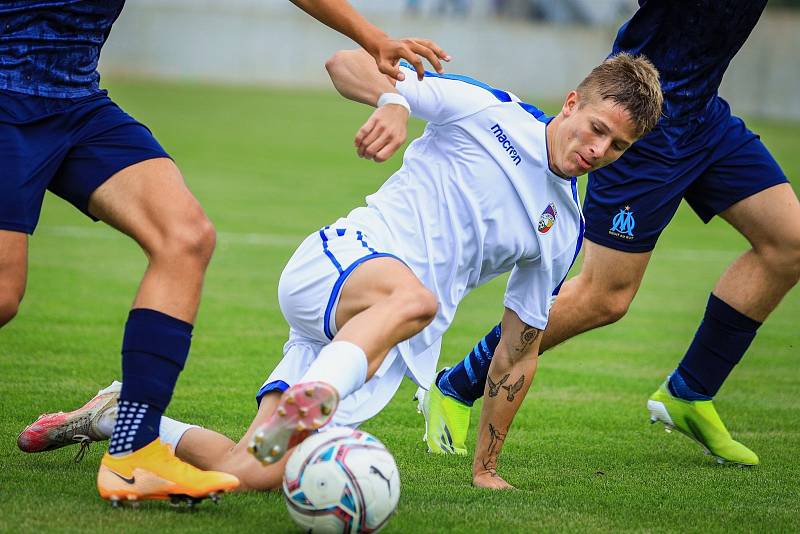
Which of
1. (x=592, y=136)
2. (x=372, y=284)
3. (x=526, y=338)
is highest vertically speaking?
(x=592, y=136)

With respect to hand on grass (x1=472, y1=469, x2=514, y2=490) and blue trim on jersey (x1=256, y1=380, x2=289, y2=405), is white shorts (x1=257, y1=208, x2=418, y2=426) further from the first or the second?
hand on grass (x1=472, y1=469, x2=514, y2=490)

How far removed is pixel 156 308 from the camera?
4.55 meters

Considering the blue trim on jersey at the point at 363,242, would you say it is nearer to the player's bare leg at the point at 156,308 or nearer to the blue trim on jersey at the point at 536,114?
the player's bare leg at the point at 156,308

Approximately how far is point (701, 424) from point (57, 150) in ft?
11.6

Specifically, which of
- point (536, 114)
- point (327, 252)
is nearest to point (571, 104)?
point (536, 114)

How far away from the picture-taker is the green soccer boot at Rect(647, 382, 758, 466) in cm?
609

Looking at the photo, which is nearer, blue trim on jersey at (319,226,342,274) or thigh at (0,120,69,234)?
thigh at (0,120,69,234)

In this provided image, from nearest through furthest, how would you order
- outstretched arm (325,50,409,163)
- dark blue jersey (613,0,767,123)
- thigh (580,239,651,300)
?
outstretched arm (325,50,409,163)
dark blue jersey (613,0,767,123)
thigh (580,239,651,300)

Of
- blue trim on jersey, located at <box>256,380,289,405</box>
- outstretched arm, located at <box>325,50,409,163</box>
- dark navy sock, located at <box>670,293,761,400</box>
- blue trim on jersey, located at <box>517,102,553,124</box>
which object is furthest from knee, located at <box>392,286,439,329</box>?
dark navy sock, located at <box>670,293,761,400</box>

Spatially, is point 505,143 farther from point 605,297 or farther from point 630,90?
point 605,297

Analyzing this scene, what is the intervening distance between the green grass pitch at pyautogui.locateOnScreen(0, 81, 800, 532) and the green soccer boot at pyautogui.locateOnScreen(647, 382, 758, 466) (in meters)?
0.11

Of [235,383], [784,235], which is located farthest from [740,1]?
[235,383]

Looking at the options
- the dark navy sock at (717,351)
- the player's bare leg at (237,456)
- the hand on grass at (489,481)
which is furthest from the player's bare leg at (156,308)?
the dark navy sock at (717,351)

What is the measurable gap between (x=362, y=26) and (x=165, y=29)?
39.2 metres
